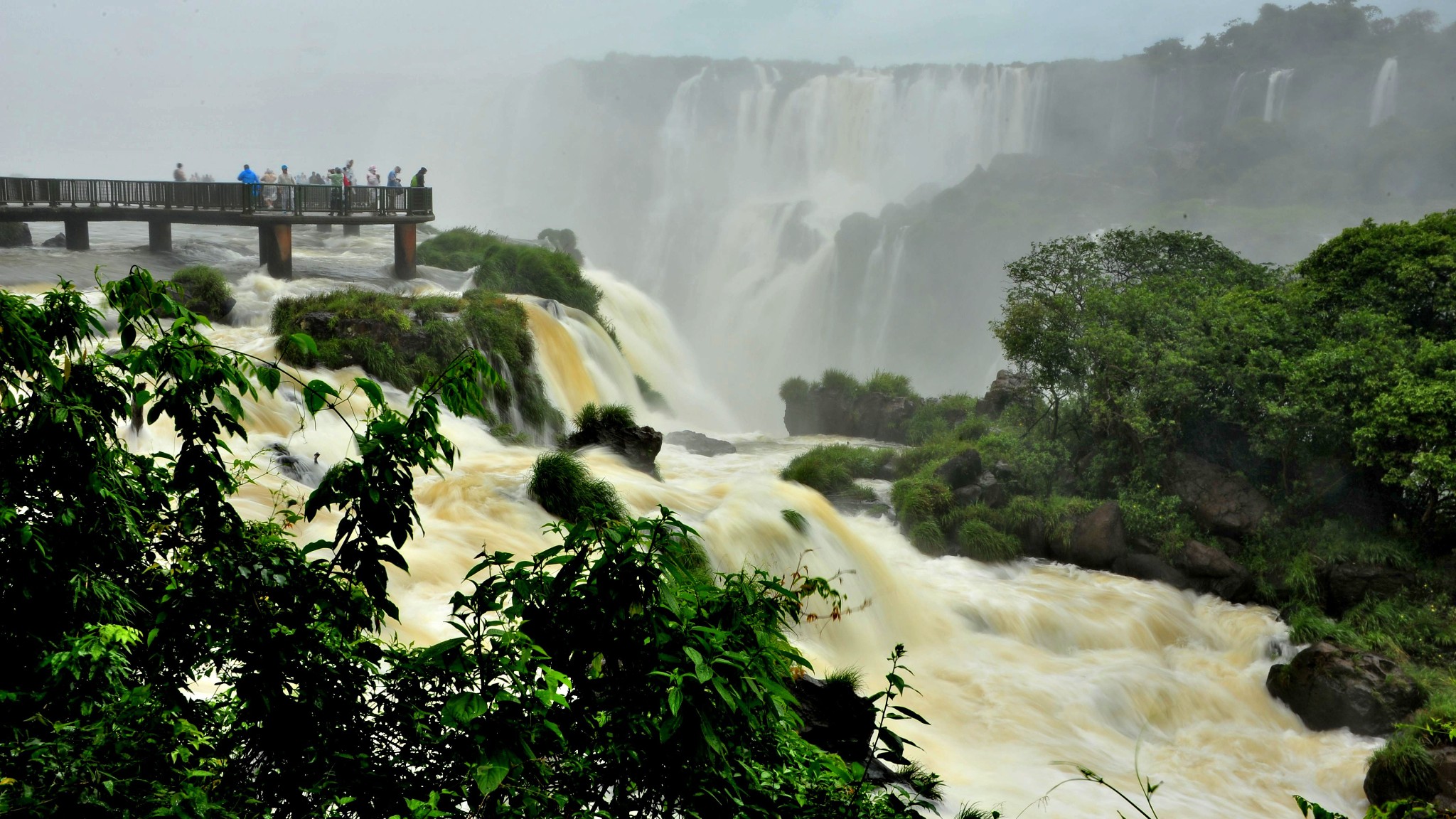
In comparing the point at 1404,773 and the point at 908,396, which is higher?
the point at 908,396

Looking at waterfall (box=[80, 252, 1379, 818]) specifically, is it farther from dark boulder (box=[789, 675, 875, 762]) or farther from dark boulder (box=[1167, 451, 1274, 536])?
dark boulder (box=[1167, 451, 1274, 536])

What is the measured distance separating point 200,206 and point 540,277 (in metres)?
8.01

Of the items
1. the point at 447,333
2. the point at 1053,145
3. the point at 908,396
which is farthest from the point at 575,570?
the point at 1053,145

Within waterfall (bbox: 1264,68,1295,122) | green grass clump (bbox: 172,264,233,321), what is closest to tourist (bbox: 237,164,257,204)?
green grass clump (bbox: 172,264,233,321)

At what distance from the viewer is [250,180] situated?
23.4m

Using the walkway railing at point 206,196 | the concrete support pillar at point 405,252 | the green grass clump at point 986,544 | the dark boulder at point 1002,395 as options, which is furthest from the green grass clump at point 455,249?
the green grass clump at point 986,544

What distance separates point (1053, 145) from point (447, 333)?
53020mm

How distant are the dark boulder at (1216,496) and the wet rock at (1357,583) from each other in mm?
1384

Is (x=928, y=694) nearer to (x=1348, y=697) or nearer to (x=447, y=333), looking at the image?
(x=1348, y=697)

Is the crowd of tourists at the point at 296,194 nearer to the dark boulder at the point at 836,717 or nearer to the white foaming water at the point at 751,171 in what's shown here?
the white foaming water at the point at 751,171

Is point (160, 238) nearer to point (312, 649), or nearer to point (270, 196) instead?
point (270, 196)

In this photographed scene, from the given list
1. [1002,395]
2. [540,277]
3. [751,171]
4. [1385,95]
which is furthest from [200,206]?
[1385,95]

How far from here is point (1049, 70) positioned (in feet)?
202

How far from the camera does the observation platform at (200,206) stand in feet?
69.7
